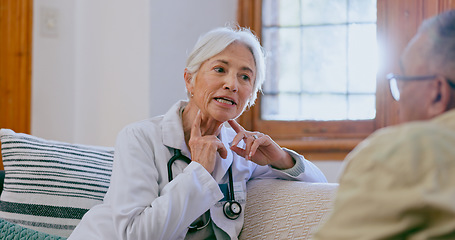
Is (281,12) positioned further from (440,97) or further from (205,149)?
(440,97)

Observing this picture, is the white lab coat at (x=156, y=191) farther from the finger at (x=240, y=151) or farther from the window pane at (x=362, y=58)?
the window pane at (x=362, y=58)

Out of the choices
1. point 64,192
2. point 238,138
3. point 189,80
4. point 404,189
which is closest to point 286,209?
point 238,138

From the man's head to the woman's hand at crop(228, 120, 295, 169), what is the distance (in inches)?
36.9

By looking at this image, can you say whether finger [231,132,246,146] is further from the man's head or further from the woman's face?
the man's head

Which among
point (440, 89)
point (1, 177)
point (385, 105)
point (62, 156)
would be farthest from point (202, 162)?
point (385, 105)

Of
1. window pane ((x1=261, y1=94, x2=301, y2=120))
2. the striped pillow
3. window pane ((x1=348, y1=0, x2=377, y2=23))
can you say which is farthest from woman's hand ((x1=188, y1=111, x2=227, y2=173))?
window pane ((x1=348, y1=0, x2=377, y2=23))

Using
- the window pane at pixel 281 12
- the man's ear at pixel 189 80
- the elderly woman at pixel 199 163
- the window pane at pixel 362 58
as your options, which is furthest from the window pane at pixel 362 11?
the man's ear at pixel 189 80

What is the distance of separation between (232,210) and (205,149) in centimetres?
21

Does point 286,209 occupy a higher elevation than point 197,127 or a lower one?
lower

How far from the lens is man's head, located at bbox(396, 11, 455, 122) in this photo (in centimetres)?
90

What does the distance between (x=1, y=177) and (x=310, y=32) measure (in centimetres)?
182

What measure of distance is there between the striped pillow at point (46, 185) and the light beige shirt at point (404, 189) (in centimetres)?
131

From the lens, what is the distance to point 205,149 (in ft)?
5.79

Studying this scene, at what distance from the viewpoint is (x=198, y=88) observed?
192 centimetres
